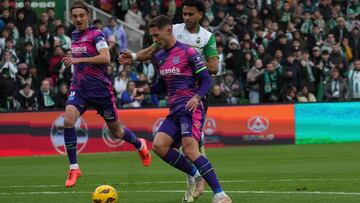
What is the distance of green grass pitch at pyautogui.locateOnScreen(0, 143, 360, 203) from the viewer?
1368cm

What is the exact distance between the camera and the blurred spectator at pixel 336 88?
30.1 m

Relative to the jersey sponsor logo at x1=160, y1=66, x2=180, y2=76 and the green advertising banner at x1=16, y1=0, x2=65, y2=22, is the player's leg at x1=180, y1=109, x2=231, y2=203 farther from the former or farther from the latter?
the green advertising banner at x1=16, y1=0, x2=65, y2=22

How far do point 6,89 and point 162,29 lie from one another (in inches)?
598

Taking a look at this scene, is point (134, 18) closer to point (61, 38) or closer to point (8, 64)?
point (61, 38)

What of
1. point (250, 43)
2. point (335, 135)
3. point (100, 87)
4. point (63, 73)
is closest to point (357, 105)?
point (335, 135)

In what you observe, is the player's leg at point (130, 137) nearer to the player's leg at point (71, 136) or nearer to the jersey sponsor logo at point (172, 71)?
the player's leg at point (71, 136)

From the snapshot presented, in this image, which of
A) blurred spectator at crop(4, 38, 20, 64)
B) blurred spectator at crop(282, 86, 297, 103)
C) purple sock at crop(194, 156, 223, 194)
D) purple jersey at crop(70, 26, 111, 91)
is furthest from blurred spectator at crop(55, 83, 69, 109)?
purple sock at crop(194, 156, 223, 194)

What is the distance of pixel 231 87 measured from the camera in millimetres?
29656

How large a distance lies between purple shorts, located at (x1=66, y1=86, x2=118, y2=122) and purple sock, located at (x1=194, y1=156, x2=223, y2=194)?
11.6 ft

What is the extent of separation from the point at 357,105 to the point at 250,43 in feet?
13.9

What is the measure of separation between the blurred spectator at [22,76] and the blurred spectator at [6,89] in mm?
341

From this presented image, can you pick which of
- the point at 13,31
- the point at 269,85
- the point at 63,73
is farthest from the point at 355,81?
the point at 13,31

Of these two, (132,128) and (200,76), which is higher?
(200,76)

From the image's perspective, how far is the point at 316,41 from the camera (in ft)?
106
